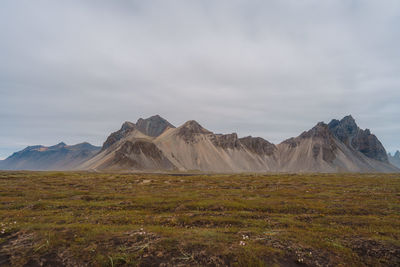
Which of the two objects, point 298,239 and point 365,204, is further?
point 365,204

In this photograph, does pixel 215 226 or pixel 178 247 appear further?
pixel 215 226

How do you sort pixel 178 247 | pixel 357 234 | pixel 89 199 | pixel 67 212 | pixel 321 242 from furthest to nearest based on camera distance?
1. pixel 89 199
2. pixel 67 212
3. pixel 357 234
4. pixel 321 242
5. pixel 178 247

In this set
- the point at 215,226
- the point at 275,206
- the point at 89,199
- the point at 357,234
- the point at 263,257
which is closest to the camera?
the point at 263,257

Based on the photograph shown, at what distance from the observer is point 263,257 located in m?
11.8

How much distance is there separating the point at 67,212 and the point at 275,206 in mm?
22691

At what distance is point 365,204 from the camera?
2641cm

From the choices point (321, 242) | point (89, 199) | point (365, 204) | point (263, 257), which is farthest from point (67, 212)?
point (365, 204)

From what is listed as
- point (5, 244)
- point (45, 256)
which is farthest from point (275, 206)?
point (5, 244)

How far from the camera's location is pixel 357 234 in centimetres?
1534

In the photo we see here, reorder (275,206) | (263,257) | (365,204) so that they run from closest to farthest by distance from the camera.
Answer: (263,257) → (275,206) → (365,204)

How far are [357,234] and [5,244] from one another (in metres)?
23.9

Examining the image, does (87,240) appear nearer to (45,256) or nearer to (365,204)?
(45,256)

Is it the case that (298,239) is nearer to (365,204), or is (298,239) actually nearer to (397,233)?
(397,233)

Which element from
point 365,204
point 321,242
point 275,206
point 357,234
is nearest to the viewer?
point 321,242
